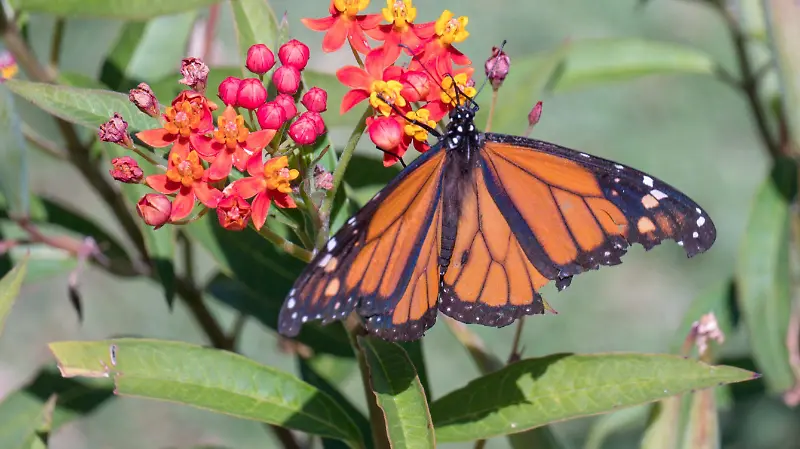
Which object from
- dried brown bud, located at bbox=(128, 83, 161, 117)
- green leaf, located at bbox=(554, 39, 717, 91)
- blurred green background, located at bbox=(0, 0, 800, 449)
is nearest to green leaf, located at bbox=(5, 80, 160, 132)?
dried brown bud, located at bbox=(128, 83, 161, 117)

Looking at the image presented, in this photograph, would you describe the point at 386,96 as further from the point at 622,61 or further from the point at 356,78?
the point at 622,61

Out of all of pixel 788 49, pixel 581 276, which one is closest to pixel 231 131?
pixel 788 49

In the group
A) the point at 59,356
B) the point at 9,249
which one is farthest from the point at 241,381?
the point at 9,249

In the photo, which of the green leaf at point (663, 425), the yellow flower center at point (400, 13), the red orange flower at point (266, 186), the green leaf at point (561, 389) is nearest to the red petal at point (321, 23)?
the yellow flower center at point (400, 13)

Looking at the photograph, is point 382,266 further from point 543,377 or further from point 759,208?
point 759,208

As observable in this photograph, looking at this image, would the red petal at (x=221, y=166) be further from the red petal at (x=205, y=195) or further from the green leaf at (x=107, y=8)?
the green leaf at (x=107, y=8)

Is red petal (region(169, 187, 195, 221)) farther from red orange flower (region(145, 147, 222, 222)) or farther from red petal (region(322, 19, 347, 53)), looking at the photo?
red petal (region(322, 19, 347, 53))
